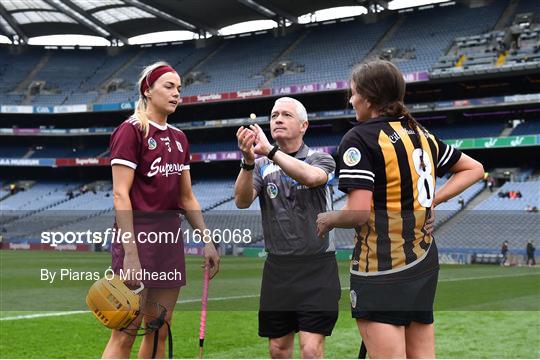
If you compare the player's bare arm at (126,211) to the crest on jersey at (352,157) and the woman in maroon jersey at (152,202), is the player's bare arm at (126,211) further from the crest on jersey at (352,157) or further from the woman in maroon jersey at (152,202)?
the crest on jersey at (352,157)

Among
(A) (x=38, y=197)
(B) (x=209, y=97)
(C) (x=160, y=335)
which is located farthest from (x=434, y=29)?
(C) (x=160, y=335)

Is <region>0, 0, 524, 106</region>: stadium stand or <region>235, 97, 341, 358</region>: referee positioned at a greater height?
<region>0, 0, 524, 106</region>: stadium stand

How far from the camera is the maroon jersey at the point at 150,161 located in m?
3.65

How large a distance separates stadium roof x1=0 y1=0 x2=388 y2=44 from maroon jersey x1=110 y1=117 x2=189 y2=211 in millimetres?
39941

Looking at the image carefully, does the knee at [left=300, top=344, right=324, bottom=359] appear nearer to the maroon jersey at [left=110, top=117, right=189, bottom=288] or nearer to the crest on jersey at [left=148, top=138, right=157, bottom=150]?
the maroon jersey at [left=110, top=117, right=189, bottom=288]

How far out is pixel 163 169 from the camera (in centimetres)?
379

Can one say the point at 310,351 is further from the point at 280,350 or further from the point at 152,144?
the point at 152,144

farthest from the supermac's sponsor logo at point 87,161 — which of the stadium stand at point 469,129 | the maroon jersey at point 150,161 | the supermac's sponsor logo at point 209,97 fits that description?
the maroon jersey at point 150,161

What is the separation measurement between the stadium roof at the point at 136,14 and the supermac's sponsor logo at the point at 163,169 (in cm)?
3994

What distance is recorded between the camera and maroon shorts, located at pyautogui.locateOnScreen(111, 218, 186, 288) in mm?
3625

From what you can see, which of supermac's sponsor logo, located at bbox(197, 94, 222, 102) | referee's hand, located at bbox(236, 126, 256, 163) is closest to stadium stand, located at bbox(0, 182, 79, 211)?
supermac's sponsor logo, located at bbox(197, 94, 222, 102)

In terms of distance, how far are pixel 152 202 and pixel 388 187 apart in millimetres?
1486

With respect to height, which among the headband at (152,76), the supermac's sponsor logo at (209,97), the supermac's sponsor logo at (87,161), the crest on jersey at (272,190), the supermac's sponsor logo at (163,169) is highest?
the supermac's sponsor logo at (209,97)

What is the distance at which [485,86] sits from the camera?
37.2 m
